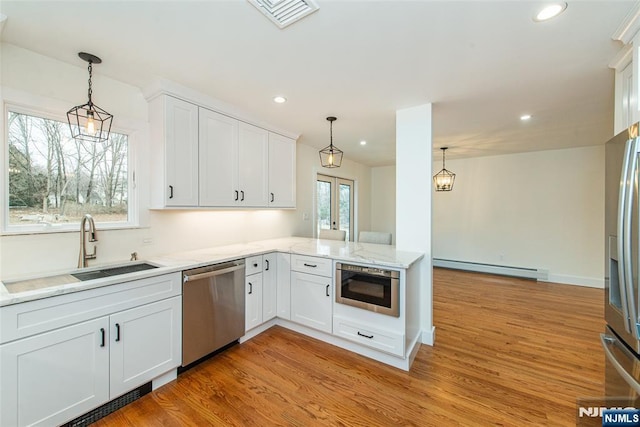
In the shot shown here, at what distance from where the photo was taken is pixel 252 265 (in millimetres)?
2738

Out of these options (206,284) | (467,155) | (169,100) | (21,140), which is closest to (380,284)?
(206,284)

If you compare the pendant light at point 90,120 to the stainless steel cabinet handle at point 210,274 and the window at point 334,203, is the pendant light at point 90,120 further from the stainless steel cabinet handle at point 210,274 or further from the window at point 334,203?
the window at point 334,203

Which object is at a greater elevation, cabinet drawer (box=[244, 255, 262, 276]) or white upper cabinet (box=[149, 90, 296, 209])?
white upper cabinet (box=[149, 90, 296, 209])

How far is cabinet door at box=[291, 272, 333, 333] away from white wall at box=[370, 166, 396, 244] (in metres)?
4.41

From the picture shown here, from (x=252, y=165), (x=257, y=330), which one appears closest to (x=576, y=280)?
(x=257, y=330)

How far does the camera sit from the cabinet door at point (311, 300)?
2.65 m

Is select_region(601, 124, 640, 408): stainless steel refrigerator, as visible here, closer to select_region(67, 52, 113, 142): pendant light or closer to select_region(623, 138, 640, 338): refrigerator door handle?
select_region(623, 138, 640, 338): refrigerator door handle

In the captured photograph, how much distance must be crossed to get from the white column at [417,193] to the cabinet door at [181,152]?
7.11 ft

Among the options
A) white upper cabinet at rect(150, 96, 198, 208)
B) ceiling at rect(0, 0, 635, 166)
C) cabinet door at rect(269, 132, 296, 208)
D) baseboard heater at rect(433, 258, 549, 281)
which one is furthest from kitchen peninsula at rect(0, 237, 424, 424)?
baseboard heater at rect(433, 258, 549, 281)

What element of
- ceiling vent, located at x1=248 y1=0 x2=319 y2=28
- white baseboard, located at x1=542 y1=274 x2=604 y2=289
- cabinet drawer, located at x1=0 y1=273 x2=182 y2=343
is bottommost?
white baseboard, located at x1=542 y1=274 x2=604 y2=289

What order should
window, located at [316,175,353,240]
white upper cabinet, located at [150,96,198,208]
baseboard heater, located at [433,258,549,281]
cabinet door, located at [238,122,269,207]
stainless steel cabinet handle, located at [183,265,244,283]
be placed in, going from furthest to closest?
window, located at [316,175,353,240], baseboard heater, located at [433,258,549,281], cabinet door, located at [238,122,269,207], white upper cabinet, located at [150,96,198,208], stainless steel cabinet handle, located at [183,265,244,283]

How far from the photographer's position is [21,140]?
1887 millimetres

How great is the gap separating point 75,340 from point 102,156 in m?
1.52

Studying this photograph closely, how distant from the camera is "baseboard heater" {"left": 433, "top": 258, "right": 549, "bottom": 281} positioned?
4991 mm
